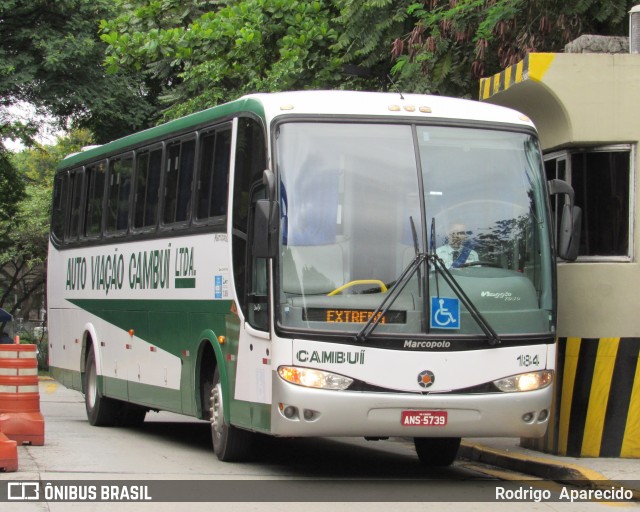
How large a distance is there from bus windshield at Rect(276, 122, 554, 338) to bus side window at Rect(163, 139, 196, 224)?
9.11 ft

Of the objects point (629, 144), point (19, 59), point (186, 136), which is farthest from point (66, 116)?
point (629, 144)

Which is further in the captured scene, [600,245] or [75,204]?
[75,204]

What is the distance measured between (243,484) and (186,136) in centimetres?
448

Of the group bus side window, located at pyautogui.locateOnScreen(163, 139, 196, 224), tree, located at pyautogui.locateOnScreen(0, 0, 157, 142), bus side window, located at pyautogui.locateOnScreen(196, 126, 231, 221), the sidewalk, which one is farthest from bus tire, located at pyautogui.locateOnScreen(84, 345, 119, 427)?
tree, located at pyautogui.locateOnScreen(0, 0, 157, 142)

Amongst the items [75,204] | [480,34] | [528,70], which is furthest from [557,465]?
[75,204]

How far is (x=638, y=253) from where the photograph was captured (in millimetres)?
12219

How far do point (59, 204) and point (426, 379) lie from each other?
10179 mm

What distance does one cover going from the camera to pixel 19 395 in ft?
42.3

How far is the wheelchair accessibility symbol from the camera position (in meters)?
10.2

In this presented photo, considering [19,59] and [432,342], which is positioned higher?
[19,59]

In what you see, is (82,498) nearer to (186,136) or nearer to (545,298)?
(545,298)

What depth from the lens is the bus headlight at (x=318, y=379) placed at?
9992 millimetres

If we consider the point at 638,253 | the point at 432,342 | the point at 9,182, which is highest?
the point at 9,182

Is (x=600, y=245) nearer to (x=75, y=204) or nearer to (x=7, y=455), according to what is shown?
(x=7, y=455)
